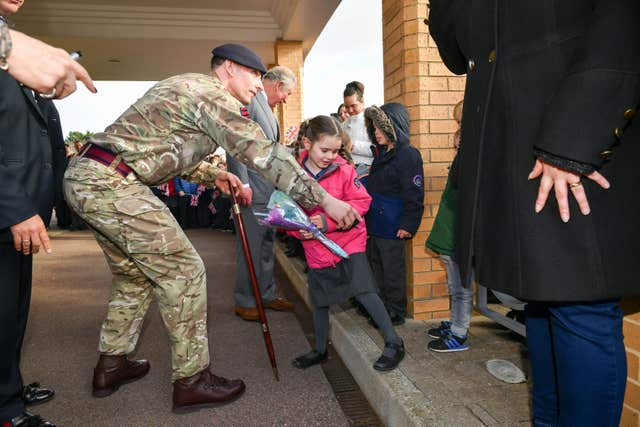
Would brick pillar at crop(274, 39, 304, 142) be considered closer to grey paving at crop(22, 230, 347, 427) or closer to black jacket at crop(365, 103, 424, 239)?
grey paving at crop(22, 230, 347, 427)

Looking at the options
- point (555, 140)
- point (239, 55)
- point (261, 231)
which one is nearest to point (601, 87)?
point (555, 140)

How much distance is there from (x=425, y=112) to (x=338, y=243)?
1.20m

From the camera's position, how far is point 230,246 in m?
9.16

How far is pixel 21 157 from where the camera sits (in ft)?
7.69

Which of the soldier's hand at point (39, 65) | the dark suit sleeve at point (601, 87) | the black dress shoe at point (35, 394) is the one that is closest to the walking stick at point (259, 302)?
the black dress shoe at point (35, 394)

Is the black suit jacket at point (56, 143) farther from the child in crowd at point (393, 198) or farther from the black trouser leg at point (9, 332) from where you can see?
the child in crowd at point (393, 198)

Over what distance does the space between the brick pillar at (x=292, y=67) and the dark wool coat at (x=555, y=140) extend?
11.0m

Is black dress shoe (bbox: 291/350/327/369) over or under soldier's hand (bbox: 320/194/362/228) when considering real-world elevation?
under

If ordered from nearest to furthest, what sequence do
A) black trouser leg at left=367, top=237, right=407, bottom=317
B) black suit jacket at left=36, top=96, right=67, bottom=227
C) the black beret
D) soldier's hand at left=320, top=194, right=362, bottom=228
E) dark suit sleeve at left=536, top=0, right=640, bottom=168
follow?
1. dark suit sleeve at left=536, top=0, right=640, bottom=168
2. soldier's hand at left=320, top=194, right=362, bottom=228
3. the black beret
4. black suit jacket at left=36, top=96, right=67, bottom=227
5. black trouser leg at left=367, top=237, right=407, bottom=317

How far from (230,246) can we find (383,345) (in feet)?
21.3

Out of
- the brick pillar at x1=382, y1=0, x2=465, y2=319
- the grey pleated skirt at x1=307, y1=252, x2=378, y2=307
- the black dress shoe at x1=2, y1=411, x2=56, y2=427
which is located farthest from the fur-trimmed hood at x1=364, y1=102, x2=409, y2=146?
the black dress shoe at x1=2, y1=411, x2=56, y2=427

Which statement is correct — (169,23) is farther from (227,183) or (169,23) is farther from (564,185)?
(564,185)

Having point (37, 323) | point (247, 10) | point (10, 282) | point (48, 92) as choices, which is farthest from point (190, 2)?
point (48, 92)

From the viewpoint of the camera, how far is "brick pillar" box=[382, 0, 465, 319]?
3.37 m
